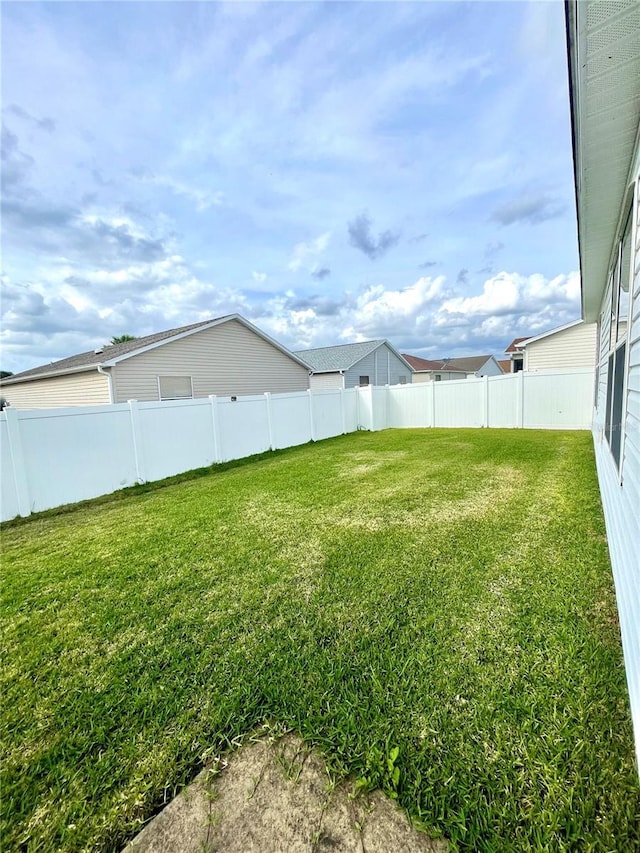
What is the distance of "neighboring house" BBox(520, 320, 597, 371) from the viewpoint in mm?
13586

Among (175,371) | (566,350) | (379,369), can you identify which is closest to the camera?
(175,371)

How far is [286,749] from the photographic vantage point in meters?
1.60

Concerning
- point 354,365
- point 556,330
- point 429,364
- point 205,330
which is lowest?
point 354,365

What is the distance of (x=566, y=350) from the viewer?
46.1 ft

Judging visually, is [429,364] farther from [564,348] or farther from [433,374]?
[564,348]

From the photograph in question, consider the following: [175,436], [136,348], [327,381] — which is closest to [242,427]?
[175,436]

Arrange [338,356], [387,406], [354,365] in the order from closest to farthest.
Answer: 1. [387,406]
2. [354,365]
3. [338,356]

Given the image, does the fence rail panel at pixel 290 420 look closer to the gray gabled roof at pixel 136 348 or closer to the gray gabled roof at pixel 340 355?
the gray gabled roof at pixel 136 348

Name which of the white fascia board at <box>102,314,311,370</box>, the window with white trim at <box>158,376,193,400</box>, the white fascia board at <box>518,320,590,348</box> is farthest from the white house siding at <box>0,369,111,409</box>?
the white fascia board at <box>518,320,590,348</box>

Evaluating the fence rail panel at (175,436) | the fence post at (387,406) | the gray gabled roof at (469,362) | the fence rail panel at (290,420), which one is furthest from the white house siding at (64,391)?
the gray gabled roof at (469,362)

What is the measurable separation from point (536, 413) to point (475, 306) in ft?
71.3

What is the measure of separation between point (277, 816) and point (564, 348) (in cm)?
1664

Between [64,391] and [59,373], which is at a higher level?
[59,373]

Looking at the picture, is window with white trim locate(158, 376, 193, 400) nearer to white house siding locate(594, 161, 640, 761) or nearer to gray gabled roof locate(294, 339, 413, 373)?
gray gabled roof locate(294, 339, 413, 373)
